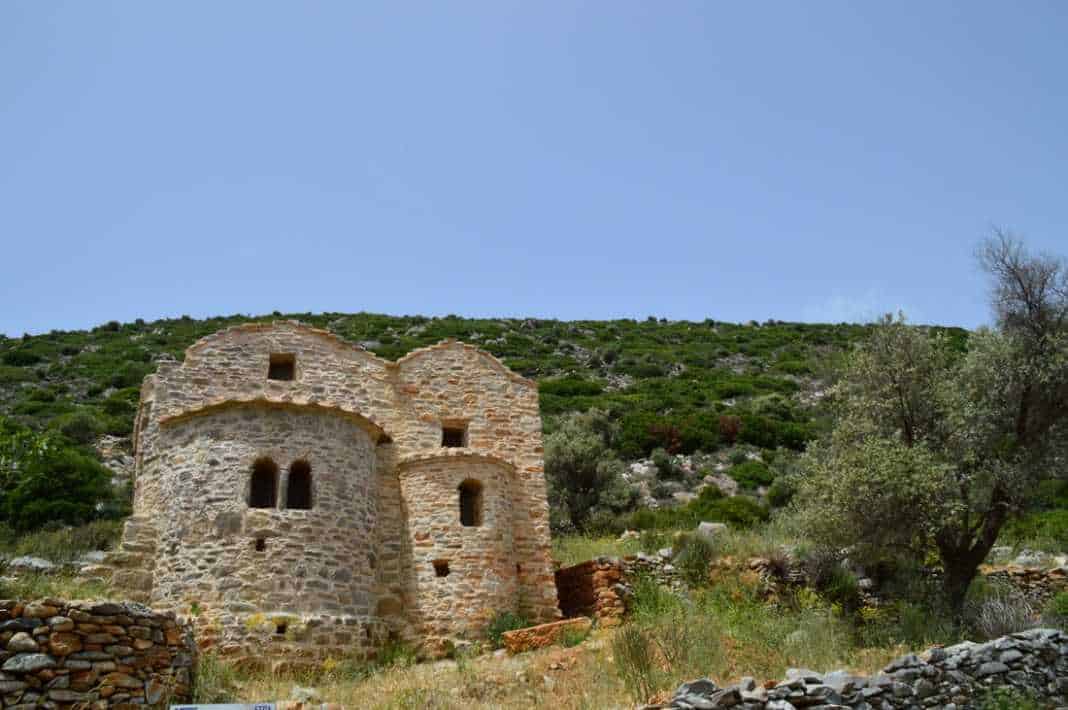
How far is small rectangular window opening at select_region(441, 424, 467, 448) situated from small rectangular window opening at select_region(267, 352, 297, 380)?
347 cm

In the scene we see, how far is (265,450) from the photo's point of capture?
17.4m

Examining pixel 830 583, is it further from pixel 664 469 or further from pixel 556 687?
pixel 664 469

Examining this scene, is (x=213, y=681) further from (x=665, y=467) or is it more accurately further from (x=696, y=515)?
(x=665, y=467)

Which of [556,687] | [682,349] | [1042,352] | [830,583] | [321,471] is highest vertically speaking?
[682,349]

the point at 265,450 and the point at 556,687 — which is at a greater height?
the point at 265,450

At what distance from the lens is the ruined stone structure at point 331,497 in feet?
53.7

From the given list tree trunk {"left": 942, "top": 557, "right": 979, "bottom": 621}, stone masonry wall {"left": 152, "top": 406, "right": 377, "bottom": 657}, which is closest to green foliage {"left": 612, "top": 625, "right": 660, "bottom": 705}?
stone masonry wall {"left": 152, "top": 406, "right": 377, "bottom": 657}

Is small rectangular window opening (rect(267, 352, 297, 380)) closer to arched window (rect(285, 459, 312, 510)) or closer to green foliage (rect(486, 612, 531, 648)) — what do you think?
arched window (rect(285, 459, 312, 510))

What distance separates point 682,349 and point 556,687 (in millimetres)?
44985

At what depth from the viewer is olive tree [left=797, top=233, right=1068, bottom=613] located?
17031mm

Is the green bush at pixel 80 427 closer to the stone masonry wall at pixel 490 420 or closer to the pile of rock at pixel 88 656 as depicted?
the stone masonry wall at pixel 490 420

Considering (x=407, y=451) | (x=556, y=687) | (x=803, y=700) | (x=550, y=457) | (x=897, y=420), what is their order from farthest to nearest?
(x=550, y=457) < (x=407, y=451) < (x=897, y=420) < (x=556, y=687) < (x=803, y=700)

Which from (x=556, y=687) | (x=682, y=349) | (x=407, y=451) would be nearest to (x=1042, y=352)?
(x=556, y=687)

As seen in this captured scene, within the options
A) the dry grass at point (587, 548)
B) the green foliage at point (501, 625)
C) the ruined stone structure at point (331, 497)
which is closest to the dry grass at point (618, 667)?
the green foliage at point (501, 625)
